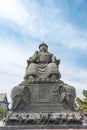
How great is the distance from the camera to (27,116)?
16.9 meters

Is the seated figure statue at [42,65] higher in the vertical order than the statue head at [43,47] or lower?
lower

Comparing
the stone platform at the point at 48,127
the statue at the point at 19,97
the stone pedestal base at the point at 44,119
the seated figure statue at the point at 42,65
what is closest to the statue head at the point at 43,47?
the seated figure statue at the point at 42,65

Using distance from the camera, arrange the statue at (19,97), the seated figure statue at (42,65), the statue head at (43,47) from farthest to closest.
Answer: the statue head at (43,47), the seated figure statue at (42,65), the statue at (19,97)

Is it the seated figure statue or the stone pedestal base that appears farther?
the seated figure statue

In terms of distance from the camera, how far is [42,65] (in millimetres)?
19031

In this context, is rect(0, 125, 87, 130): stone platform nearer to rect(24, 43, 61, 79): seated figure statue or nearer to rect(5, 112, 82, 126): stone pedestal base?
rect(5, 112, 82, 126): stone pedestal base

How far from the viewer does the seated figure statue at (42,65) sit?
18.5 metres

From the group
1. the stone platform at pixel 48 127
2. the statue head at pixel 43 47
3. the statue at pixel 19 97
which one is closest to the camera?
the stone platform at pixel 48 127

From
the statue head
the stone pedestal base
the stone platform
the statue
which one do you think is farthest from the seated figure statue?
the stone platform

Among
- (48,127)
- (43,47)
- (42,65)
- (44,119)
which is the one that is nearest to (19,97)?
(44,119)

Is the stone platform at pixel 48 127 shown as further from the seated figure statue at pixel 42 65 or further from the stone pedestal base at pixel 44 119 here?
the seated figure statue at pixel 42 65

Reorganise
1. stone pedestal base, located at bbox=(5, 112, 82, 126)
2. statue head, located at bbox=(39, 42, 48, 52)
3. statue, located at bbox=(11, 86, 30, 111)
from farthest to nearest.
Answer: statue head, located at bbox=(39, 42, 48, 52)
statue, located at bbox=(11, 86, 30, 111)
stone pedestal base, located at bbox=(5, 112, 82, 126)

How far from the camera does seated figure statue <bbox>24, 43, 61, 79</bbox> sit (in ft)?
60.6

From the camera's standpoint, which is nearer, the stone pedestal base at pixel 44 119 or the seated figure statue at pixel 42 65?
the stone pedestal base at pixel 44 119
